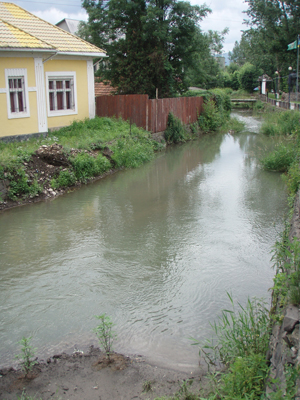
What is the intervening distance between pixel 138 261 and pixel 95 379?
3.20 metres

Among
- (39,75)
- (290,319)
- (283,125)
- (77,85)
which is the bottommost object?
(290,319)

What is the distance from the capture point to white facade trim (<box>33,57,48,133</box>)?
591 inches

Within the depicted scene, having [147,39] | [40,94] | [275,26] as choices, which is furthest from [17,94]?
[275,26]

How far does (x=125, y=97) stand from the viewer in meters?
19.6

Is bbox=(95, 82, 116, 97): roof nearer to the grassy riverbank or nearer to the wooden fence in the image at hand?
the wooden fence

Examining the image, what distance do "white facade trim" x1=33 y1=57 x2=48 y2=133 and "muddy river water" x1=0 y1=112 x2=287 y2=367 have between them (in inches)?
171

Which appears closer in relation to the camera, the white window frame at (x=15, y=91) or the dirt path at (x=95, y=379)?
the dirt path at (x=95, y=379)

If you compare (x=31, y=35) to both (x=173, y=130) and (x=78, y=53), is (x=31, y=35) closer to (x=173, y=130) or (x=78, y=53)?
(x=78, y=53)

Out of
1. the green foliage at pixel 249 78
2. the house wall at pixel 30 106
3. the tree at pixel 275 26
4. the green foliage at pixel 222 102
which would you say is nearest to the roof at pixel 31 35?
the house wall at pixel 30 106

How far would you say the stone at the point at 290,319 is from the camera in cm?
353

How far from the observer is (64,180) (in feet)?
39.4

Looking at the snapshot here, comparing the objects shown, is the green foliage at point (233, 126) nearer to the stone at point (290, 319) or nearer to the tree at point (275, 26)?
the tree at point (275, 26)

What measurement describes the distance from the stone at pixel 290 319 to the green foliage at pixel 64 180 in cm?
909

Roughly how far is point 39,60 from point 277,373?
14403mm
